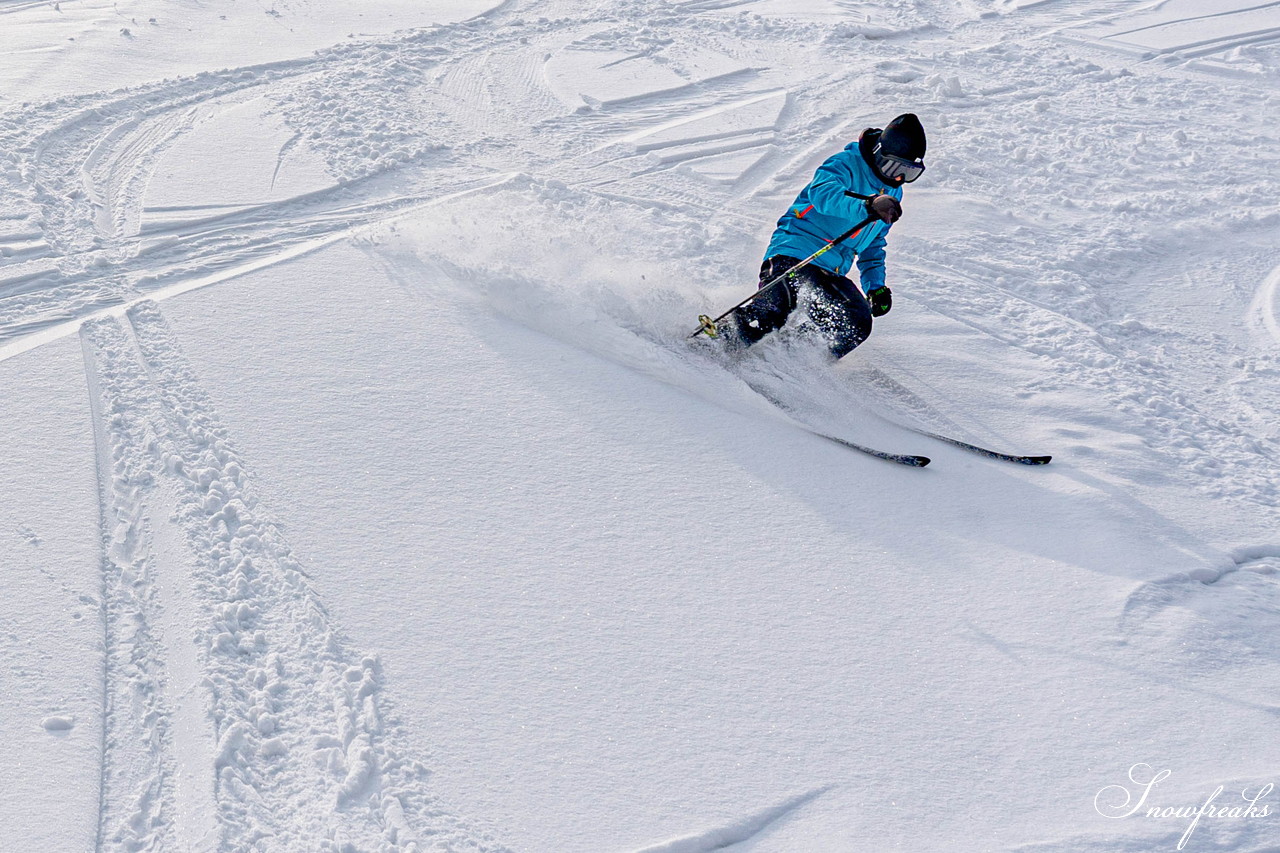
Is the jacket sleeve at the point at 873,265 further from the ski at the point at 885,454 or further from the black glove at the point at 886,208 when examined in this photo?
the ski at the point at 885,454

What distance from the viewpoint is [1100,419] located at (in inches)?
179

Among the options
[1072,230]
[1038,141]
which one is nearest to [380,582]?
[1072,230]

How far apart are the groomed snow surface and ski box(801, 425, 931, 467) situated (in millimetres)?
85

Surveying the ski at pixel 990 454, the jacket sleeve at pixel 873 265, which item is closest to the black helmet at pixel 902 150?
the jacket sleeve at pixel 873 265

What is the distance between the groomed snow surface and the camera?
9.25 ft

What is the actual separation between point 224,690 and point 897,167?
148 inches

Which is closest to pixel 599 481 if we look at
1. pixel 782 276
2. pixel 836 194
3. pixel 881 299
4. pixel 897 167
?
pixel 782 276

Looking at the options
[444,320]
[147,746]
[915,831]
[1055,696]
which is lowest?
[915,831]

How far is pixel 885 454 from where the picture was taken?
430 cm

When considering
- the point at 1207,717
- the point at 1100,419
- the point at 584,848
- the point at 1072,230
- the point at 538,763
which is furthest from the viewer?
the point at 1072,230

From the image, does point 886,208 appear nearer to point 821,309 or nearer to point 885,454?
point 821,309

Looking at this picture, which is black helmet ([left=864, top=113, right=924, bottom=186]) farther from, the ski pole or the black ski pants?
the black ski pants

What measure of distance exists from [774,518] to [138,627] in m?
2.42

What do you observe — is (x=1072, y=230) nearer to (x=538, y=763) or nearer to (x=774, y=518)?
(x=774, y=518)
